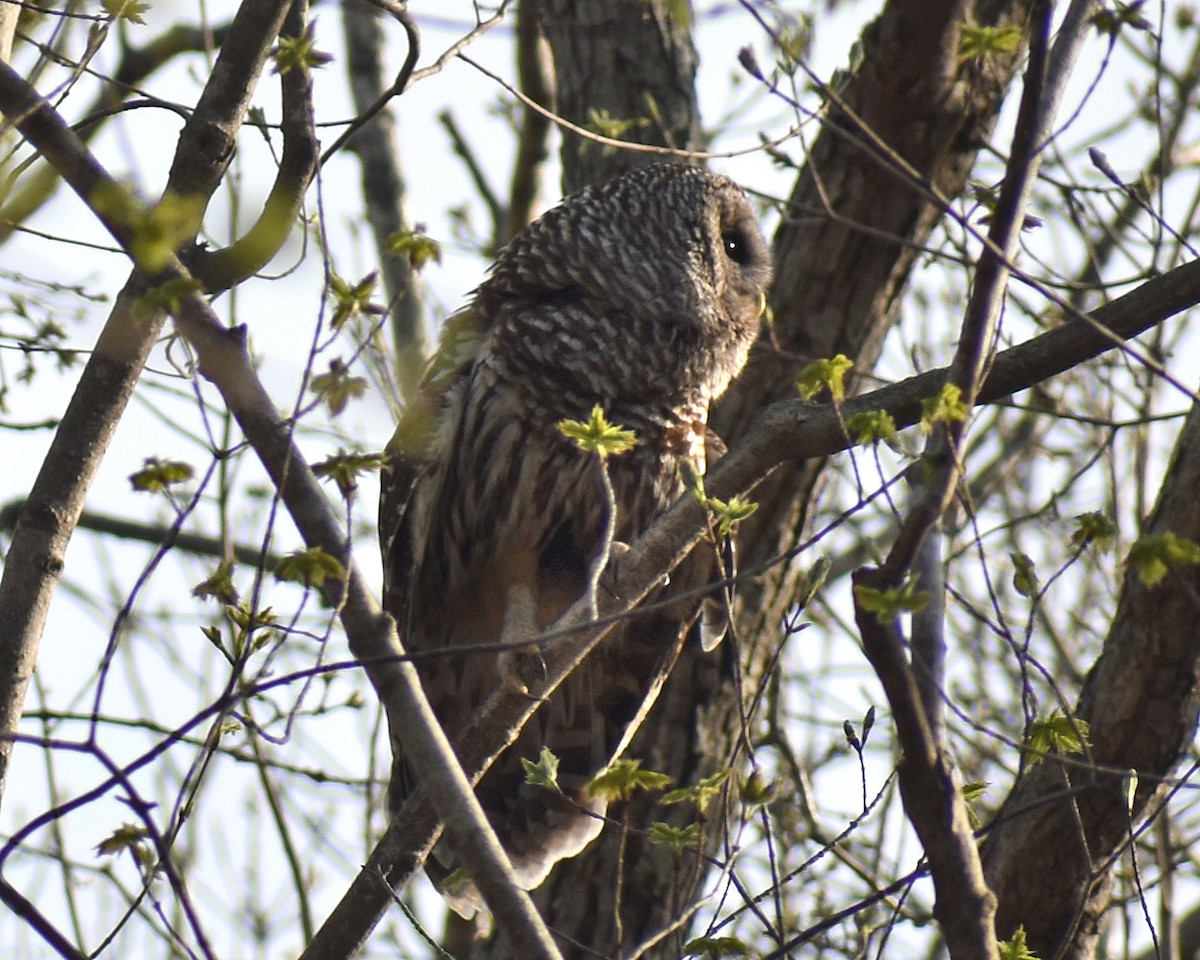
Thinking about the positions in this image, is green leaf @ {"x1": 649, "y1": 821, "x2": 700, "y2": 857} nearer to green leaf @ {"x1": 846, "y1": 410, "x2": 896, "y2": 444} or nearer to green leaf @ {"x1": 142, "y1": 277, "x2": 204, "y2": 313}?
green leaf @ {"x1": 846, "y1": 410, "x2": 896, "y2": 444}

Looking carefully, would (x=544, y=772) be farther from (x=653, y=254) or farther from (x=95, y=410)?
(x=653, y=254)

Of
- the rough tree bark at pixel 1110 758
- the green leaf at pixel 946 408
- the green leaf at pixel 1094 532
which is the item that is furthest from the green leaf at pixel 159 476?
the rough tree bark at pixel 1110 758

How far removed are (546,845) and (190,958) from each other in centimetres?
182

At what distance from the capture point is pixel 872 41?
16.6 ft

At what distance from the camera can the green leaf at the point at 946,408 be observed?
2422 mm

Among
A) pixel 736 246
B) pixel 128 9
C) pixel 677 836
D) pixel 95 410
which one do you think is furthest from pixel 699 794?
pixel 736 246

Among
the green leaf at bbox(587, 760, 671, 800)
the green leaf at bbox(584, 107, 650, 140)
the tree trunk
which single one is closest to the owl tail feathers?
the tree trunk

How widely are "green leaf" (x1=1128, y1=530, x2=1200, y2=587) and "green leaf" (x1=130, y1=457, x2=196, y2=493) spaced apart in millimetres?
1628

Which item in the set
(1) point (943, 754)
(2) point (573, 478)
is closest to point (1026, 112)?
(1) point (943, 754)

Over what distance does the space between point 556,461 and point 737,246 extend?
3.81 ft

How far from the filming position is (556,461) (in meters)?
4.50

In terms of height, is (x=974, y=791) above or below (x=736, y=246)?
below

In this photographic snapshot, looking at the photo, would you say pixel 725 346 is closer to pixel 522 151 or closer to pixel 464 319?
pixel 464 319

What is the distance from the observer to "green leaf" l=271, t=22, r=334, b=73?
2.86 meters
